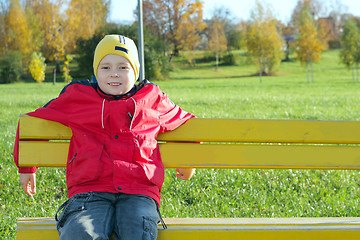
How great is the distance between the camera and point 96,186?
2.27 meters

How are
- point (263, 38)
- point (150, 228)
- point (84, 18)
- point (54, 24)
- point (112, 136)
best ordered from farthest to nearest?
point (84, 18) → point (54, 24) → point (263, 38) → point (112, 136) → point (150, 228)

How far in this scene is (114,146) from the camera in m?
2.32

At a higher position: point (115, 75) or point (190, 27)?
point (190, 27)

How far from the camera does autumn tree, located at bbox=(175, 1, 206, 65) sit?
50312 millimetres

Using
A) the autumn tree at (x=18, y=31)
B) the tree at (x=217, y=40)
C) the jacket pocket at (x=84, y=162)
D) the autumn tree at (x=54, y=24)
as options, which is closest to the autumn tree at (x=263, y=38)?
the tree at (x=217, y=40)

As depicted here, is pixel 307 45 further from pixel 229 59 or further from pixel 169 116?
pixel 169 116

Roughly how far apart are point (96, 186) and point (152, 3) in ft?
171

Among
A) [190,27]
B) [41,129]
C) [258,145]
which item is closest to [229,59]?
[190,27]

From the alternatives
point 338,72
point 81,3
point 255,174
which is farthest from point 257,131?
point 81,3

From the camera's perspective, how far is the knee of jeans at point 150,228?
2.06 m

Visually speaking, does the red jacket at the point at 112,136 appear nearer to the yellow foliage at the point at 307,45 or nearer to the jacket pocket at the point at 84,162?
the jacket pocket at the point at 84,162

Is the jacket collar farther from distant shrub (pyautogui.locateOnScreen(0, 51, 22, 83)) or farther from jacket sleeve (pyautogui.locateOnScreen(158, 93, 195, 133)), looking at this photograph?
distant shrub (pyautogui.locateOnScreen(0, 51, 22, 83))

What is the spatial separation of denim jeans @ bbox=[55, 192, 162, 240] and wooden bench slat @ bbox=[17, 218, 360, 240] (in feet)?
0.33

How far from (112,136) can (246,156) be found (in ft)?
2.55
